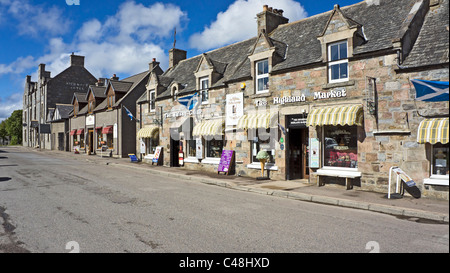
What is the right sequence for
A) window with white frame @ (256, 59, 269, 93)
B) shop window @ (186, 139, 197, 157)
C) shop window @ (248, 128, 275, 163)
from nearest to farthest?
1. shop window @ (248, 128, 275, 163)
2. window with white frame @ (256, 59, 269, 93)
3. shop window @ (186, 139, 197, 157)

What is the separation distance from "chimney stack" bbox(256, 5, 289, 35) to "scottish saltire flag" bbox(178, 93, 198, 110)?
18.4ft

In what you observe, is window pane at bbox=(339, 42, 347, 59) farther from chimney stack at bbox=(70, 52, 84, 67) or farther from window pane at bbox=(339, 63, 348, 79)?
chimney stack at bbox=(70, 52, 84, 67)

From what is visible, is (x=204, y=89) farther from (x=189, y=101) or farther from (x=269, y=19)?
(x=269, y=19)

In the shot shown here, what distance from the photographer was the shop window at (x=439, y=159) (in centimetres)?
1020

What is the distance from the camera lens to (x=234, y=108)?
16.8 m

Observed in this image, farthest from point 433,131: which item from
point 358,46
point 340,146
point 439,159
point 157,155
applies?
point 157,155

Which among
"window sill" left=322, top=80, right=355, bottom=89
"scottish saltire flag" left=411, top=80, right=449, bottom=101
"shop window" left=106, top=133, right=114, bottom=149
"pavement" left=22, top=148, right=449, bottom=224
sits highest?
"window sill" left=322, top=80, right=355, bottom=89

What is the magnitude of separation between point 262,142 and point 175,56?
14480 mm

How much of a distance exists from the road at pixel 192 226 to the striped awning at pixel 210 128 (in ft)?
22.0

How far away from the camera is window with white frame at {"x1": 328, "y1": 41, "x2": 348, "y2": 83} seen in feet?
41.2

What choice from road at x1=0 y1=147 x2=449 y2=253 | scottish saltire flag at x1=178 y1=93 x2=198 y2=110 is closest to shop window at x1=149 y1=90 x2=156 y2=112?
scottish saltire flag at x1=178 y1=93 x2=198 y2=110

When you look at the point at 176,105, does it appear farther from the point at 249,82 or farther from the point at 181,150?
the point at 249,82

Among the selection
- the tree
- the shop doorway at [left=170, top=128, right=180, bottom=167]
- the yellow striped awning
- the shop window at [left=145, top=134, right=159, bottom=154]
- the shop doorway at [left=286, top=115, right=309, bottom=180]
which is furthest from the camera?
the tree

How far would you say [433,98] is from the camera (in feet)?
30.4
